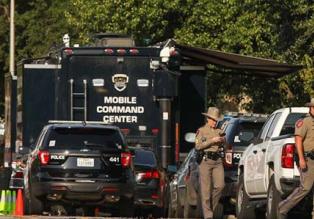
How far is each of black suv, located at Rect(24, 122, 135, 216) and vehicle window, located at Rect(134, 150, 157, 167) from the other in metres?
3.12

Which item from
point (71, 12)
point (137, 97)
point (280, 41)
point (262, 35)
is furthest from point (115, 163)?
point (71, 12)

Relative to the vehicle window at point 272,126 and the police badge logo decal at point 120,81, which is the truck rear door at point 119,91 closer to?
the police badge logo decal at point 120,81

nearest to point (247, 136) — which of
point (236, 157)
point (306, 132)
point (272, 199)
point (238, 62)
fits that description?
point (236, 157)

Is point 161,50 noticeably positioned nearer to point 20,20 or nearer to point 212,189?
point 212,189

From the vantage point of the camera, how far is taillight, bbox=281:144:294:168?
15.7 m

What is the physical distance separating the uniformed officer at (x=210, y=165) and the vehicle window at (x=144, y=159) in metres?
4.65

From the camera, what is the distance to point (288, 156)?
1577cm

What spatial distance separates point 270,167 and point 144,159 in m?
6.04

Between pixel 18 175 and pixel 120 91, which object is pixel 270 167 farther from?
pixel 18 175

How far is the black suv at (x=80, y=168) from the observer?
1906cm

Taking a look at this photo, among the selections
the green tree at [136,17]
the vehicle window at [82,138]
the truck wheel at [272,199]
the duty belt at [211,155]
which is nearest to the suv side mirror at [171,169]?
the vehicle window at [82,138]

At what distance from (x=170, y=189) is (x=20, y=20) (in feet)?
105

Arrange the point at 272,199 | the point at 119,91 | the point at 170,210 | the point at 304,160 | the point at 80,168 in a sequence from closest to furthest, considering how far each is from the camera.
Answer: the point at 304,160 → the point at 272,199 → the point at 80,168 → the point at 119,91 → the point at 170,210

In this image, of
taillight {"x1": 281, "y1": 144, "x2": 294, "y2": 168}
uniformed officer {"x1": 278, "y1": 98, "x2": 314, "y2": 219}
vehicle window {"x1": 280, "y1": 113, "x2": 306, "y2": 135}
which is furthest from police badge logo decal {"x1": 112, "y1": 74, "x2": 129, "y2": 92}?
uniformed officer {"x1": 278, "y1": 98, "x2": 314, "y2": 219}
